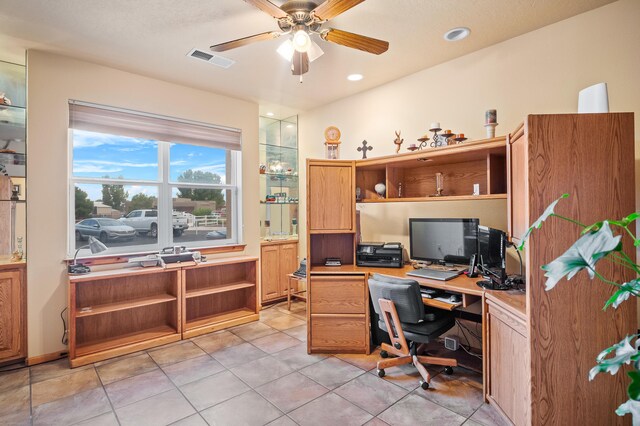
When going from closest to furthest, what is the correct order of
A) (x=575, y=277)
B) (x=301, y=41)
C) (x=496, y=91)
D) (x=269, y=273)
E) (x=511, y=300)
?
(x=575, y=277) → (x=511, y=300) → (x=301, y=41) → (x=496, y=91) → (x=269, y=273)

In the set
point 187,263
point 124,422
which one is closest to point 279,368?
point 124,422

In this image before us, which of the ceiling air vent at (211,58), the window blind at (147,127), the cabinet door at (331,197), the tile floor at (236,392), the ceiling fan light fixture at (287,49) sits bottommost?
the tile floor at (236,392)

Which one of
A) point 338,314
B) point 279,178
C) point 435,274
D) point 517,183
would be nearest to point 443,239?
point 435,274

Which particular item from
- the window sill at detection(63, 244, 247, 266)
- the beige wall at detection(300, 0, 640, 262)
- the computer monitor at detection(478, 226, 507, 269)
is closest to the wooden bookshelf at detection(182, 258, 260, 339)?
the window sill at detection(63, 244, 247, 266)

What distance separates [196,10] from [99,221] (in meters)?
2.38

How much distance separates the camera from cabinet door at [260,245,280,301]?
4641mm

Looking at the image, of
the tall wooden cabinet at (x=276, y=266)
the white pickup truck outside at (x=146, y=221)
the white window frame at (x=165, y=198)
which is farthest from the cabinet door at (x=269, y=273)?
the white pickup truck outside at (x=146, y=221)

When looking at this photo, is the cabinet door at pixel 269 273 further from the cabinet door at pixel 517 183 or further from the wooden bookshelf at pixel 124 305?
the cabinet door at pixel 517 183

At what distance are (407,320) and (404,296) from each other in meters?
0.22

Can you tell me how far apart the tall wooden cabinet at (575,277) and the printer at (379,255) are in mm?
1597

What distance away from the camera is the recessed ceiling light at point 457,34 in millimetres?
2695

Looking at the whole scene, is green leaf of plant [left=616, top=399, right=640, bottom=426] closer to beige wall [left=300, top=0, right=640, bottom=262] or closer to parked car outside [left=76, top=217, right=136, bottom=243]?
beige wall [left=300, top=0, right=640, bottom=262]

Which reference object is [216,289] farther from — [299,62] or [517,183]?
[517,183]

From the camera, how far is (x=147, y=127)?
365 centimetres
